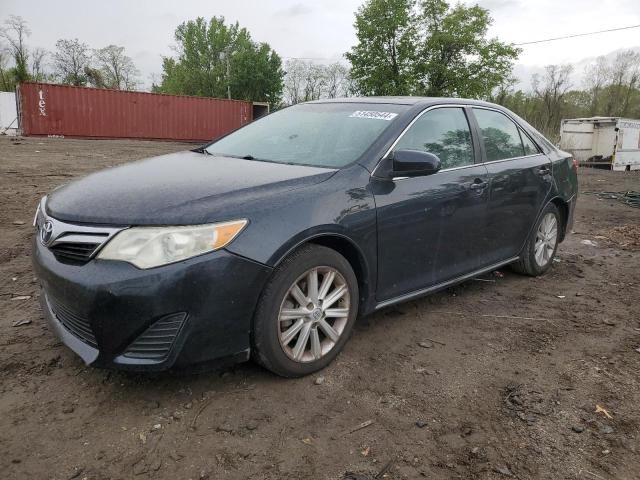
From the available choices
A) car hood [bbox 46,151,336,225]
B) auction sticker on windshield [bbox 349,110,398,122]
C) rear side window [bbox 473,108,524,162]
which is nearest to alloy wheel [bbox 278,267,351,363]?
car hood [bbox 46,151,336,225]

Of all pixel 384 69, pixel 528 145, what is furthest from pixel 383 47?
pixel 528 145

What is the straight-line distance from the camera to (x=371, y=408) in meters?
2.61

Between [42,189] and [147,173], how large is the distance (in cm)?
669

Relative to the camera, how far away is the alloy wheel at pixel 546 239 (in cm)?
475

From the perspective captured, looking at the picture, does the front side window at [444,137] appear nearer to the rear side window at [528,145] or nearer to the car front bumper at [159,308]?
the rear side window at [528,145]

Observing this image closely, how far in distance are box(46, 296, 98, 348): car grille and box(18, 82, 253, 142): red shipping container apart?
19.4 m

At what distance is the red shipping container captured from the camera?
24078 mm

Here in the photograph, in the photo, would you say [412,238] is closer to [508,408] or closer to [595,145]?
[508,408]

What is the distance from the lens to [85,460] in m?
2.15

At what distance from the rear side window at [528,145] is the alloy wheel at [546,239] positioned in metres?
0.61

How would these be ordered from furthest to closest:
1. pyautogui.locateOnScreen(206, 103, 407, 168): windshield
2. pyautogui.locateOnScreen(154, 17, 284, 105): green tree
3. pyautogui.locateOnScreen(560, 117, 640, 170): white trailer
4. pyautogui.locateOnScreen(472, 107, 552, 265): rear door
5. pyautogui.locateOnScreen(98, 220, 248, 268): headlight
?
pyautogui.locateOnScreen(154, 17, 284, 105): green tree < pyautogui.locateOnScreen(560, 117, 640, 170): white trailer < pyautogui.locateOnScreen(472, 107, 552, 265): rear door < pyautogui.locateOnScreen(206, 103, 407, 168): windshield < pyautogui.locateOnScreen(98, 220, 248, 268): headlight

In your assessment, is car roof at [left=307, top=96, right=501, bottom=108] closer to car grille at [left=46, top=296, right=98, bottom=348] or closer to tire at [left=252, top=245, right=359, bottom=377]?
tire at [left=252, top=245, right=359, bottom=377]

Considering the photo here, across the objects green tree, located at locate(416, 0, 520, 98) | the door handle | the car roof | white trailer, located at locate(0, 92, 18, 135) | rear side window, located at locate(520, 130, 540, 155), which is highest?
green tree, located at locate(416, 0, 520, 98)

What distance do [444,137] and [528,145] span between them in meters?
1.34
